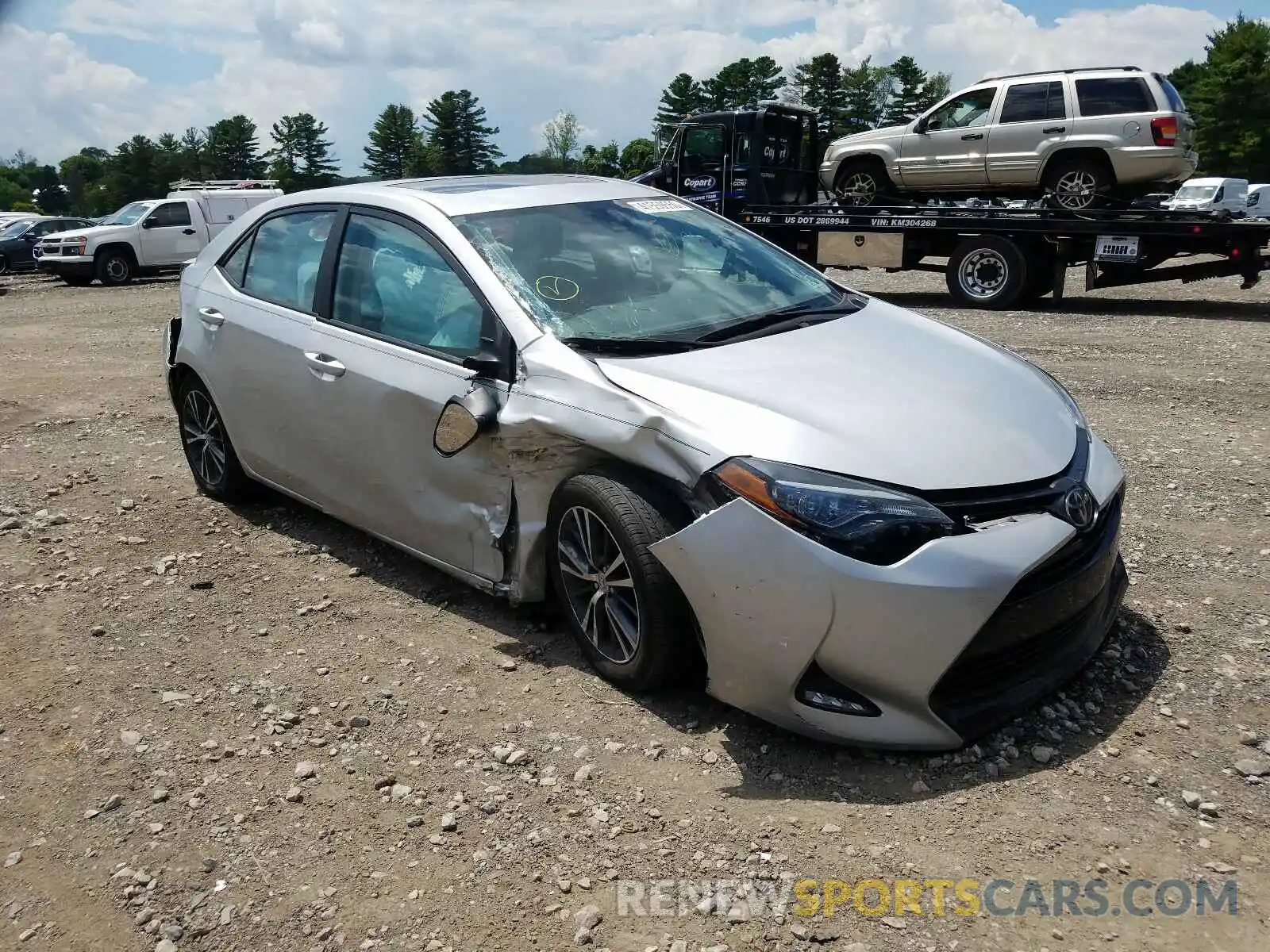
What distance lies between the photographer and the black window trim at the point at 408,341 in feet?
12.2

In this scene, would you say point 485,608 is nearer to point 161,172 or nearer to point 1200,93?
point 1200,93

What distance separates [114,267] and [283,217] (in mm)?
19854

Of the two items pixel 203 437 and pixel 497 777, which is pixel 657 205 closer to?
pixel 497 777

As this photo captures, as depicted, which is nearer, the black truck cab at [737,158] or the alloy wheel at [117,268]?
the black truck cab at [737,158]

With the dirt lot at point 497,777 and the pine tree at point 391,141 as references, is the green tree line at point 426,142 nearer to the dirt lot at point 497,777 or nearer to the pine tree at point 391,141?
the pine tree at point 391,141

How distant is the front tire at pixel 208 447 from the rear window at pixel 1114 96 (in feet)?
38.7

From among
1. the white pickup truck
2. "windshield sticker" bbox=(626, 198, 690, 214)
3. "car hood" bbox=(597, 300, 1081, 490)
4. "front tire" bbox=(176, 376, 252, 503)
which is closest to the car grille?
"car hood" bbox=(597, 300, 1081, 490)

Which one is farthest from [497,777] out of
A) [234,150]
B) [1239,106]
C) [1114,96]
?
[234,150]

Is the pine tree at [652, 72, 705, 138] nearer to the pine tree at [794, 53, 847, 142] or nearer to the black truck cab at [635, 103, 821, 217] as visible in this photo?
the pine tree at [794, 53, 847, 142]

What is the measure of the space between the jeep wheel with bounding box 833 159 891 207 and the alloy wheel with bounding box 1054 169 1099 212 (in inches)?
107

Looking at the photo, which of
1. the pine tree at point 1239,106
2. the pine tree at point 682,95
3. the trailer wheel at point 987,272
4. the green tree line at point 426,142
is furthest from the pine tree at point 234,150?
the trailer wheel at point 987,272

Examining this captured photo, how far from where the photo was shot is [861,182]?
15867 millimetres

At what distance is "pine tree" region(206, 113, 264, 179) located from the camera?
292 feet

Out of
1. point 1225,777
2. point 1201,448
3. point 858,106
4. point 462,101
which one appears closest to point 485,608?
point 1225,777
